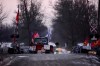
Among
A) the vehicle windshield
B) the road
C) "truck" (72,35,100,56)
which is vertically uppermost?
the vehicle windshield

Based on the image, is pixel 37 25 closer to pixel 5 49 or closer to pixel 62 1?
pixel 62 1

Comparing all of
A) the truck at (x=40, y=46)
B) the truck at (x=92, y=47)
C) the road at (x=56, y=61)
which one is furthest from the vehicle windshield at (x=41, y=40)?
the road at (x=56, y=61)

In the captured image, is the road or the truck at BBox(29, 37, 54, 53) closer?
the road

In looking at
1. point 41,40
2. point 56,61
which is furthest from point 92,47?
point 56,61

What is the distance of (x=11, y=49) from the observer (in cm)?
5197

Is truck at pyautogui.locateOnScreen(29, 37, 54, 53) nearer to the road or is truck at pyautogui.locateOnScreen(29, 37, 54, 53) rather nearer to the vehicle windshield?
the vehicle windshield

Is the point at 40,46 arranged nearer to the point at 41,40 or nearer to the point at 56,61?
the point at 41,40

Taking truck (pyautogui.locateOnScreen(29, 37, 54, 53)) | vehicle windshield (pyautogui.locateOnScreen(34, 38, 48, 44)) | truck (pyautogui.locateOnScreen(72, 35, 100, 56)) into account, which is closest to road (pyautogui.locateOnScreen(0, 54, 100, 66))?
truck (pyautogui.locateOnScreen(72, 35, 100, 56))

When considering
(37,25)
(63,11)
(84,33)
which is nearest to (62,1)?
(63,11)

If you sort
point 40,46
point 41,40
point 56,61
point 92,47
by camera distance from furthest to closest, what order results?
point 41,40 → point 40,46 → point 92,47 → point 56,61

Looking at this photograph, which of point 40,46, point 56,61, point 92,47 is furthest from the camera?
point 40,46

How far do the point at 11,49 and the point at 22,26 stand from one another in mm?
31365

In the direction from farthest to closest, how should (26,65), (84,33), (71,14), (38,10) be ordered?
1. (71,14)
2. (38,10)
3. (84,33)
4. (26,65)

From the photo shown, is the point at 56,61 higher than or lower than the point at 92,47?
lower
